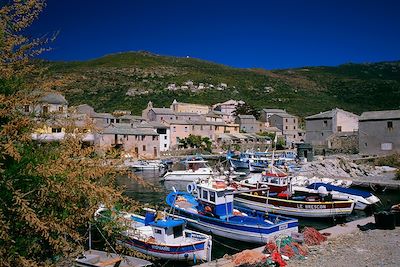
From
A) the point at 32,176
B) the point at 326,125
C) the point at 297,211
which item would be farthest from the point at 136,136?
the point at 32,176

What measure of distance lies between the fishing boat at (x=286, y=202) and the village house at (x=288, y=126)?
6762 centimetres

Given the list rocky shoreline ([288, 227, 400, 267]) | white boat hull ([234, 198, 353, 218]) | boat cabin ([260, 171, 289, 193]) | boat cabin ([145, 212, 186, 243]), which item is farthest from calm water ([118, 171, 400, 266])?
rocky shoreline ([288, 227, 400, 267])

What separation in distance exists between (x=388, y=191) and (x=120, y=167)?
121 feet

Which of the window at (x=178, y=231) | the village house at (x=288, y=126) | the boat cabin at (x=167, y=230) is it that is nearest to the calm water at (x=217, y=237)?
the boat cabin at (x=167, y=230)

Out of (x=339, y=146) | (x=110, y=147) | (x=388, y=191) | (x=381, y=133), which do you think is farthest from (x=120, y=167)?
(x=339, y=146)

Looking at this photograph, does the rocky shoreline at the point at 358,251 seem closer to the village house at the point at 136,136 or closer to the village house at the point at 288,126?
the village house at the point at 136,136

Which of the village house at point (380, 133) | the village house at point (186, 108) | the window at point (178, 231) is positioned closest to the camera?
the window at point (178, 231)

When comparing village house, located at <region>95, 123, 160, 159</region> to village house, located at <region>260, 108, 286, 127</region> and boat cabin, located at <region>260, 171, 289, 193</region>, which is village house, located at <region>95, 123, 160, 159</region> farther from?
village house, located at <region>260, 108, 286, 127</region>

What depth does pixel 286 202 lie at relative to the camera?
86.7 feet

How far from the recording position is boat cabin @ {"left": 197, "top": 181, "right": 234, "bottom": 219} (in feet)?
71.7

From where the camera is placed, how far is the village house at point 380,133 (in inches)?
2020

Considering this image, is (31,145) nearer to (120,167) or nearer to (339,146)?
(120,167)

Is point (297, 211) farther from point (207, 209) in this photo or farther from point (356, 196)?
point (207, 209)

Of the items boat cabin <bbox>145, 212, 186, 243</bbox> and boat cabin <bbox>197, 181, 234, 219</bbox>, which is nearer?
boat cabin <bbox>145, 212, 186, 243</bbox>
